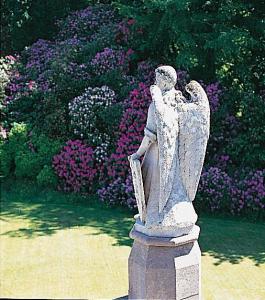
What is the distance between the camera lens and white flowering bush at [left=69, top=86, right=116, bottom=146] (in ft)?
41.5

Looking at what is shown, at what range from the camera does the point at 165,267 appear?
5.37 m

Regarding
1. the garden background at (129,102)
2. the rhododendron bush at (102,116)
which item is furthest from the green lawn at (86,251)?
the garden background at (129,102)

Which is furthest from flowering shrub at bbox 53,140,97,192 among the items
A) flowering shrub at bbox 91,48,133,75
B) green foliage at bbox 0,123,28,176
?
flowering shrub at bbox 91,48,133,75

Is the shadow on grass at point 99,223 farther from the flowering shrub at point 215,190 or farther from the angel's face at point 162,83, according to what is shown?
the angel's face at point 162,83

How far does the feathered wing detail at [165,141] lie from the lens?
5.11m

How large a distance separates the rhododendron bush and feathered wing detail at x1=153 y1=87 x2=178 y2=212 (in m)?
5.54

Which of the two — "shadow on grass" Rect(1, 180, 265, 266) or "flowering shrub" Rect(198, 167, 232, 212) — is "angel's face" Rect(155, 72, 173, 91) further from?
"flowering shrub" Rect(198, 167, 232, 212)

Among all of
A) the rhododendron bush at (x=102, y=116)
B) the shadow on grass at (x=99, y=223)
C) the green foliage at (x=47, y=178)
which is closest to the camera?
the shadow on grass at (x=99, y=223)

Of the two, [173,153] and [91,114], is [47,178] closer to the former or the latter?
[91,114]

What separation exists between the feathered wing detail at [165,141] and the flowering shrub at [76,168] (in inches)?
264

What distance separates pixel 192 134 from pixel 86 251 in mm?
4208

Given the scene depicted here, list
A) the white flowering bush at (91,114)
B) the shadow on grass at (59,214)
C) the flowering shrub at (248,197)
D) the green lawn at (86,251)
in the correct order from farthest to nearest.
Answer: the white flowering bush at (91,114), the flowering shrub at (248,197), the shadow on grass at (59,214), the green lawn at (86,251)

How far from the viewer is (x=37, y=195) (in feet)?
39.0

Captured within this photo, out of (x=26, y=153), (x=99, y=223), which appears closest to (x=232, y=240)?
(x=99, y=223)
